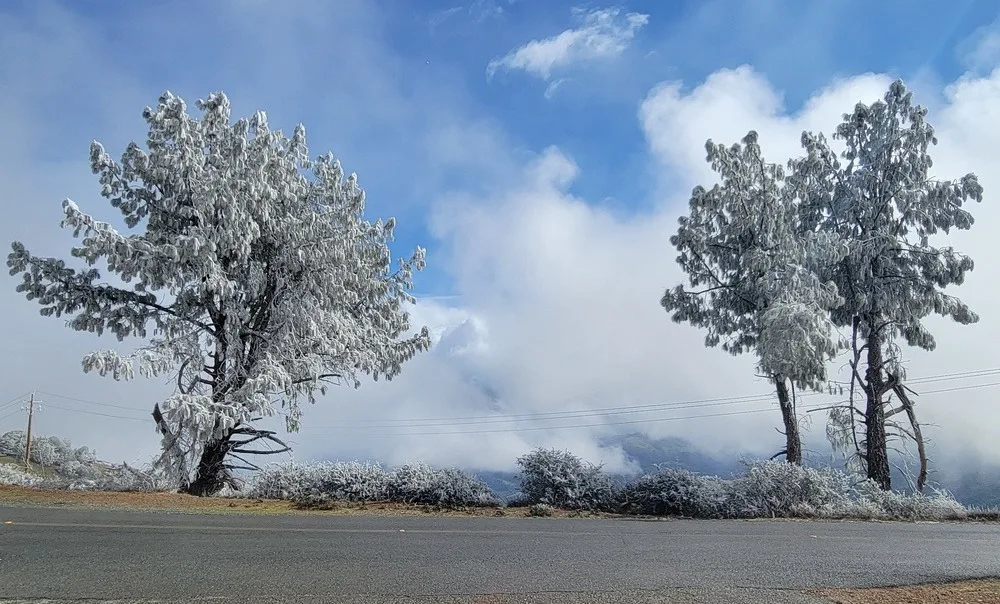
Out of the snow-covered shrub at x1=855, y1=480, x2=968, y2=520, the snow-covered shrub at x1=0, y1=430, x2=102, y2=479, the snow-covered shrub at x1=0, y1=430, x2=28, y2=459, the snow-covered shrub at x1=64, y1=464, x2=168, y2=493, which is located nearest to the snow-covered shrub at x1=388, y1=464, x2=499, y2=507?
the snow-covered shrub at x1=64, y1=464, x2=168, y2=493

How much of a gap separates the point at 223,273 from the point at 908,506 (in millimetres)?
18108

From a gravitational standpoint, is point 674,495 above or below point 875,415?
below

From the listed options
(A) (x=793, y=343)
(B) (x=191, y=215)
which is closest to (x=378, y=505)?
(B) (x=191, y=215)

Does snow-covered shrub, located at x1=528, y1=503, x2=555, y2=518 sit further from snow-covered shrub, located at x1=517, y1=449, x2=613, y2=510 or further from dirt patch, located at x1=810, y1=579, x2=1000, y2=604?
dirt patch, located at x1=810, y1=579, x2=1000, y2=604

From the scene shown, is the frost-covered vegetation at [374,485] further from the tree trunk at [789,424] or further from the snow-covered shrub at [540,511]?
the tree trunk at [789,424]

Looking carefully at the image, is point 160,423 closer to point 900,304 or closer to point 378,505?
point 378,505

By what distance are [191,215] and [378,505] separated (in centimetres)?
884

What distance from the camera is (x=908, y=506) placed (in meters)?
17.1

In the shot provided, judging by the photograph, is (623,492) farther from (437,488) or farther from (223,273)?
(223,273)

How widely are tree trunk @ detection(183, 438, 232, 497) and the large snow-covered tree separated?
3 cm

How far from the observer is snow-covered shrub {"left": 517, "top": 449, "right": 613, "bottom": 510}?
16156 millimetres

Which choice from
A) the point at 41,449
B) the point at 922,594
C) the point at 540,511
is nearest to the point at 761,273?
the point at 540,511

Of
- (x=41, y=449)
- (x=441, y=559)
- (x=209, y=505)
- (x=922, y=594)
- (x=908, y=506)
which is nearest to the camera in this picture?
(x=922, y=594)

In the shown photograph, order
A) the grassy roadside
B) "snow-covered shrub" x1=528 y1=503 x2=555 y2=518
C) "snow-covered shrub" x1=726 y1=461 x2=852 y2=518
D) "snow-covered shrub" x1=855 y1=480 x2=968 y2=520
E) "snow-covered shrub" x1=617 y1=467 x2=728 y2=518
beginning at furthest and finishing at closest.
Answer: "snow-covered shrub" x1=855 y1=480 x2=968 y2=520, "snow-covered shrub" x1=726 y1=461 x2=852 y2=518, "snow-covered shrub" x1=617 y1=467 x2=728 y2=518, "snow-covered shrub" x1=528 y1=503 x2=555 y2=518, the grassy roadside
